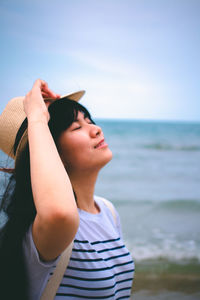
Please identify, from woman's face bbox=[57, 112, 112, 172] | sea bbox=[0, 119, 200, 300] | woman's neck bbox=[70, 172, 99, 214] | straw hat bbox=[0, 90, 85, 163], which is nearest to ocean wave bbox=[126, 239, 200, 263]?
sea bbox=[0, 119, 200, 300]

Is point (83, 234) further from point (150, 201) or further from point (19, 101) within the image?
point (150, 201)

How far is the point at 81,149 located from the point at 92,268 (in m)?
0.66

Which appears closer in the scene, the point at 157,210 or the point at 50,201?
the point at 50,201

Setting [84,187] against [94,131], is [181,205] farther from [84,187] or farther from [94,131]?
[94,131]

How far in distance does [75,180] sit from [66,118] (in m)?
0.40

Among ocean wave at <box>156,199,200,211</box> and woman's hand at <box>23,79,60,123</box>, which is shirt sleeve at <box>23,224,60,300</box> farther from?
ocean wave at <box>156,199,200,211</box>

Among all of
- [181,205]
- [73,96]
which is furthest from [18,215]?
[181,205]

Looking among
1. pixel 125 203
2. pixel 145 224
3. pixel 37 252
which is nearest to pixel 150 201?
pixel 125 203

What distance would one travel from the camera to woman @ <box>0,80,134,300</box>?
3.24 feet

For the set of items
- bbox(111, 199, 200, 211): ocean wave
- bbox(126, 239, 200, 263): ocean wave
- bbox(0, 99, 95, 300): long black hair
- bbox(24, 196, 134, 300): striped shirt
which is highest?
bbox(0, 99, 95, 300): long black hair

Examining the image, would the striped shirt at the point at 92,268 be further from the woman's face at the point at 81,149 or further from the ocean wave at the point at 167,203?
the ocean wave at the point at 167,203

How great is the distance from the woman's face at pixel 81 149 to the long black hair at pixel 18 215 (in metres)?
0.06

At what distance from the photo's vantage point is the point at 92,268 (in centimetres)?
A: 129

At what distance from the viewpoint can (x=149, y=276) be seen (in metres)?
3.44
